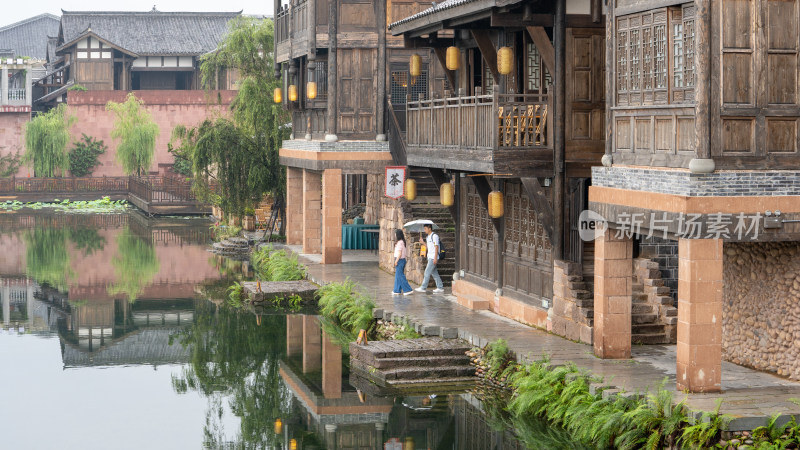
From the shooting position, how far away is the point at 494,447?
Answer: 1579 cm

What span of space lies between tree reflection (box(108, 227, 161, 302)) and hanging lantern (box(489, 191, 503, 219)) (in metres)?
12.0

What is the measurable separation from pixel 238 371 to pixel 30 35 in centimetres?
7470

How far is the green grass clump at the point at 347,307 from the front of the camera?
23562mm

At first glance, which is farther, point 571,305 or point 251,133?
point 251,133

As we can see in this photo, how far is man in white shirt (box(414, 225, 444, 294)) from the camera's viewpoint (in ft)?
82.9

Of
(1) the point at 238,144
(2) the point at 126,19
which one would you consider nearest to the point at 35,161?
(2) the point at 126,19

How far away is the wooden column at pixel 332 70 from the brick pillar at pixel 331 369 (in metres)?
8.45

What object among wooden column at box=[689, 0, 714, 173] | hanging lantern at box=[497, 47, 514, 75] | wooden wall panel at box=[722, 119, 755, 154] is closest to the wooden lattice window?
wooden column at box=[689, 0, 714, 173]

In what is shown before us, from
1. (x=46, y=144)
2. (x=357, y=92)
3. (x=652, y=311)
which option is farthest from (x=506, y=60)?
(x=46, y=144)

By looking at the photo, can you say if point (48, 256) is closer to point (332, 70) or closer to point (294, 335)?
point (332, 70)

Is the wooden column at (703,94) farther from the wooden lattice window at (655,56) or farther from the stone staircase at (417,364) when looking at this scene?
the stone staircase at (417,364)

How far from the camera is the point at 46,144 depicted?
6359 centimetres

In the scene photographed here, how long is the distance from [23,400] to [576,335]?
9101 millimetres

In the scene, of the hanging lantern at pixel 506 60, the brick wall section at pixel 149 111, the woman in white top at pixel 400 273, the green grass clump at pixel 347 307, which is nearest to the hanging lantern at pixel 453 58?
the hanging lantern at pixel 506 60
